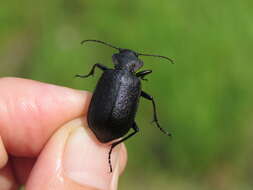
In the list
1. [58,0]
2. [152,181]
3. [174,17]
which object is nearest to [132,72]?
[152,181]

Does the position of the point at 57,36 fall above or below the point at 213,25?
below

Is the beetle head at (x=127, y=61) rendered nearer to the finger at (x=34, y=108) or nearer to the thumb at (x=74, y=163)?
the finger at (x=34, y=108)

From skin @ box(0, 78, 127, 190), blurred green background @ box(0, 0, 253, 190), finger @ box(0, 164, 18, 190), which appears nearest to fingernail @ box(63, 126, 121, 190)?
skin @ box(0, 78, 127, 190)

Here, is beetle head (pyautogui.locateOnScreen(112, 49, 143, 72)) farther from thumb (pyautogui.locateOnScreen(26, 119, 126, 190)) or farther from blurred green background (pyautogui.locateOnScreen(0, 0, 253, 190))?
blurred green background (pyautogui.locateOnScreen(0, 0, 253, 190))

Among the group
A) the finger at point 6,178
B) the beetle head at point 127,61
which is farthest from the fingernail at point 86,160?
the finger at point 6,178

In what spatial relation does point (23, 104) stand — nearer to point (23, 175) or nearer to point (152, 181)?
point (23, 175)
